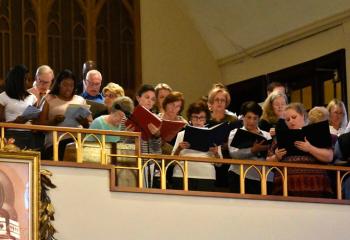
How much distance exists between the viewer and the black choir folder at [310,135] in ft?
31.9

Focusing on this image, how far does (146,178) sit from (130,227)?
18.4 inches

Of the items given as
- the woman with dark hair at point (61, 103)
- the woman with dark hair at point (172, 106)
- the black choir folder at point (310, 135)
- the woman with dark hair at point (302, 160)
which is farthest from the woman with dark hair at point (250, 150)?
the woman with dark hair at point (61, 103)

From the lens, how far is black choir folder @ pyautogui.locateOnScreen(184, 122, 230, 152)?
974cm

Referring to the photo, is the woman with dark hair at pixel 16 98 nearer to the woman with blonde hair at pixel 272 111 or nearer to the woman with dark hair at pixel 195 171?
the woman with dark hair at pixel 195 171

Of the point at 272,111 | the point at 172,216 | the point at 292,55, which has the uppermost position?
the point at 292,55

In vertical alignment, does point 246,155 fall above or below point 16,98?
below

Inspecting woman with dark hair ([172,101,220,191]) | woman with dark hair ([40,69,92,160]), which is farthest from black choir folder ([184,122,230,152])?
woman with dark hair ([40,69,92,160])

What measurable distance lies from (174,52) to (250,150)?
4.88 m

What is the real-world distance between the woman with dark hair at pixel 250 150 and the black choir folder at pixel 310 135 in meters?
0.22

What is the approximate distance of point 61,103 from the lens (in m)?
9.67

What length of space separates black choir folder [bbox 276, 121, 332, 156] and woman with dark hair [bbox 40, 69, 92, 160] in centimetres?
153

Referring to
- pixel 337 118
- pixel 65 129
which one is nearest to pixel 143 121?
pixel 65 129

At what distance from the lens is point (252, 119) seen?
10.1 m

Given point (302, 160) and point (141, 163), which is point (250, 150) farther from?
point (141, 163)
